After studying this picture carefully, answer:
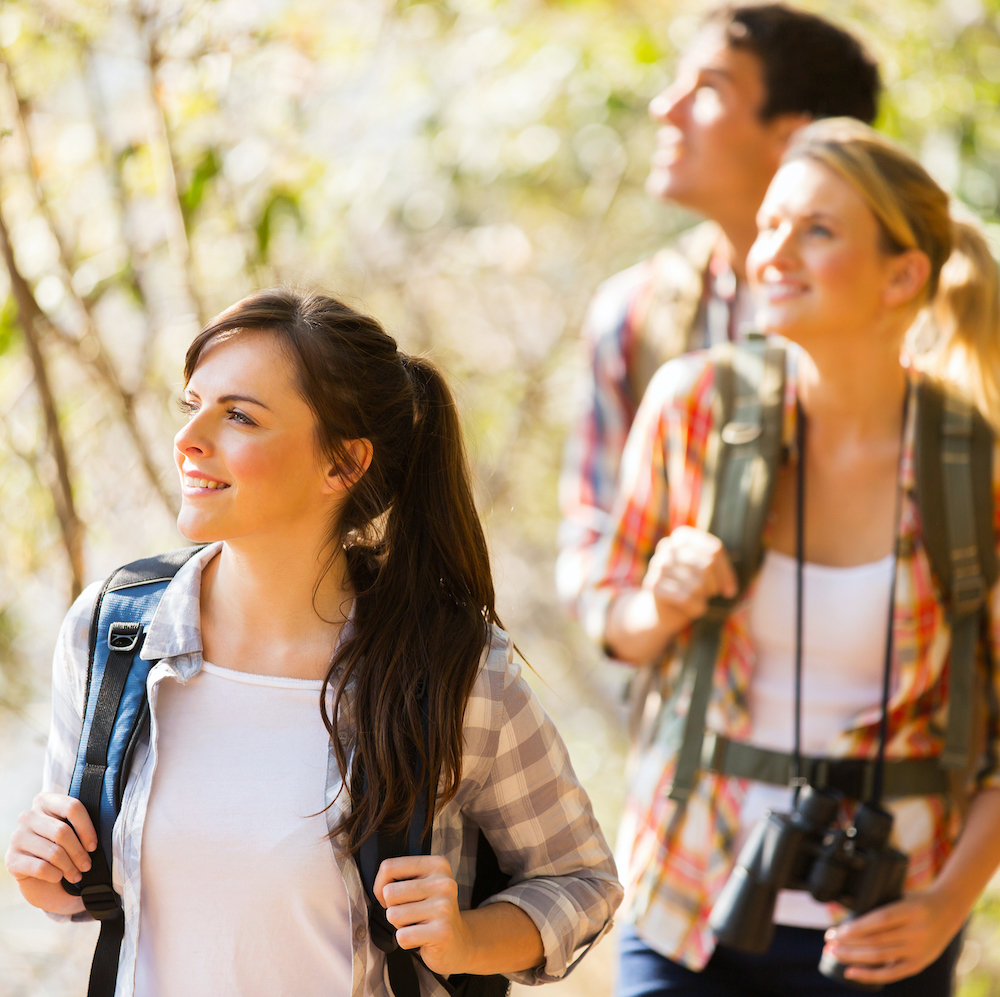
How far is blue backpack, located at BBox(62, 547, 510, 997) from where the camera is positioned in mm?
1256

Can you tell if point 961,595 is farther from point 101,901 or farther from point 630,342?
point 101,901

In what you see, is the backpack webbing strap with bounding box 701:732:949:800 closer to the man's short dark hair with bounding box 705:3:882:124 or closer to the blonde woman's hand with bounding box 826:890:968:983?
the blonde woman's hand with bounding box 826:890:968:983

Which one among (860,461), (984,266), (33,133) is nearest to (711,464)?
(860,461)

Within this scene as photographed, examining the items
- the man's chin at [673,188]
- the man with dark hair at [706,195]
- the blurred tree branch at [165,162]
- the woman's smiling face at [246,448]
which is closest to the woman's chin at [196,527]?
the woman's smiling face at [246,448]

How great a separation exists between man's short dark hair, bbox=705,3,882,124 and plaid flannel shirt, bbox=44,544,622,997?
1.59 meters

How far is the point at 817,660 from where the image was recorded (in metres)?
1.86

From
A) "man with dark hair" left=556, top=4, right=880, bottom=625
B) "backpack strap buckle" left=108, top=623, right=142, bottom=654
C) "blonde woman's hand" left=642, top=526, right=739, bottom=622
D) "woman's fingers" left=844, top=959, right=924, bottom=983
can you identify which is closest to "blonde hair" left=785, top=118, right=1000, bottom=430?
"man with dark hair" left=556, top=4, right=880, bottom=625

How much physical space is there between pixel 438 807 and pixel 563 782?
0.16 m

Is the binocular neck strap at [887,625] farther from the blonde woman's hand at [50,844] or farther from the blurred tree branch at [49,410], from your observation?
the blurred tree branch at [49,410]

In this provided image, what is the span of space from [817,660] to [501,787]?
704mm

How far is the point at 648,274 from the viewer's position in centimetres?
247

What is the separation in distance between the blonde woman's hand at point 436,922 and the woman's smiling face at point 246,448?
1.40ft

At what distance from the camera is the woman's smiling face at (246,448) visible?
1328 millimetres

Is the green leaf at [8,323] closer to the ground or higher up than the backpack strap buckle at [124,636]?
higher up
